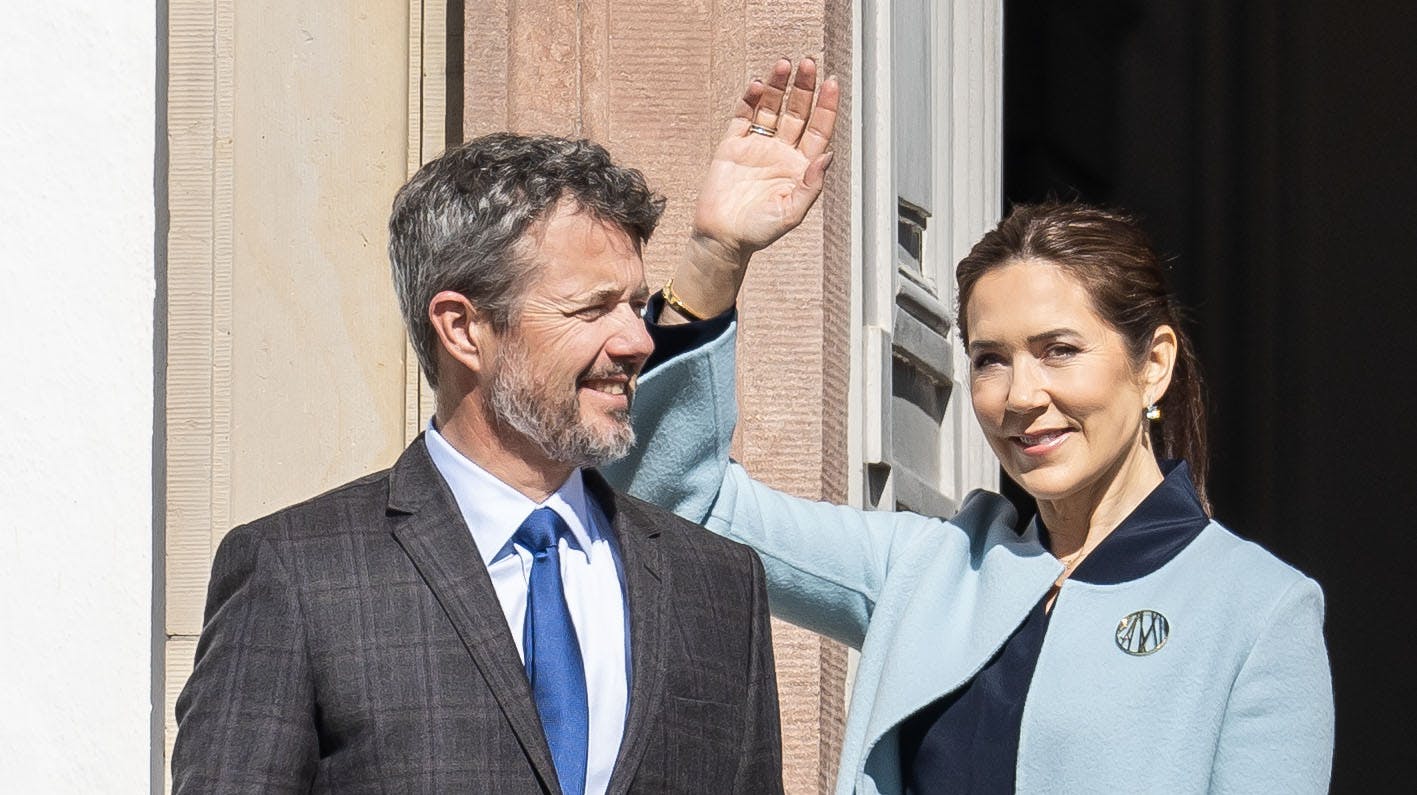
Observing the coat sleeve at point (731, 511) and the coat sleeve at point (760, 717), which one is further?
the coat sleeve at point (731, 511)

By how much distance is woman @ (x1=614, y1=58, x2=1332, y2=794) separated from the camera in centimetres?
306

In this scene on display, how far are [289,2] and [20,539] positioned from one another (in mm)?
1194

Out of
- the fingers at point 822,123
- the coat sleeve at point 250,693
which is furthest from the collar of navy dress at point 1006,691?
the coat sleeve at point 250,693

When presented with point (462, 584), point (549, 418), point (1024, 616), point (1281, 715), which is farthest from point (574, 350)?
point (1281, 715)

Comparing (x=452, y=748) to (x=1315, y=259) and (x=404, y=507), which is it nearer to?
(x=404, y=507)

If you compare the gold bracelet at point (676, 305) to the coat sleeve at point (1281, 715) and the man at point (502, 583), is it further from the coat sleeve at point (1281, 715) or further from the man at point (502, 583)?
the coat sleeve at point (1281, 715)

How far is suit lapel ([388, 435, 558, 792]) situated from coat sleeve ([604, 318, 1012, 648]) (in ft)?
1.37

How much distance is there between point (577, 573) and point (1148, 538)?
71 centimetres

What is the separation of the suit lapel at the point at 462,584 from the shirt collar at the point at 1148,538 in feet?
2.49

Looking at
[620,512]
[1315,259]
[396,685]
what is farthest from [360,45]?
[1315,259]

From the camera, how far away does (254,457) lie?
15.3 ft

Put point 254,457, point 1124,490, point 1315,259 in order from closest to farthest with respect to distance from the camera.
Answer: point 1124,490, point 254,457, point 1315,259

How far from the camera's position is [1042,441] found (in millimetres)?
3234

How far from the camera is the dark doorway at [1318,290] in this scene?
8.73m
